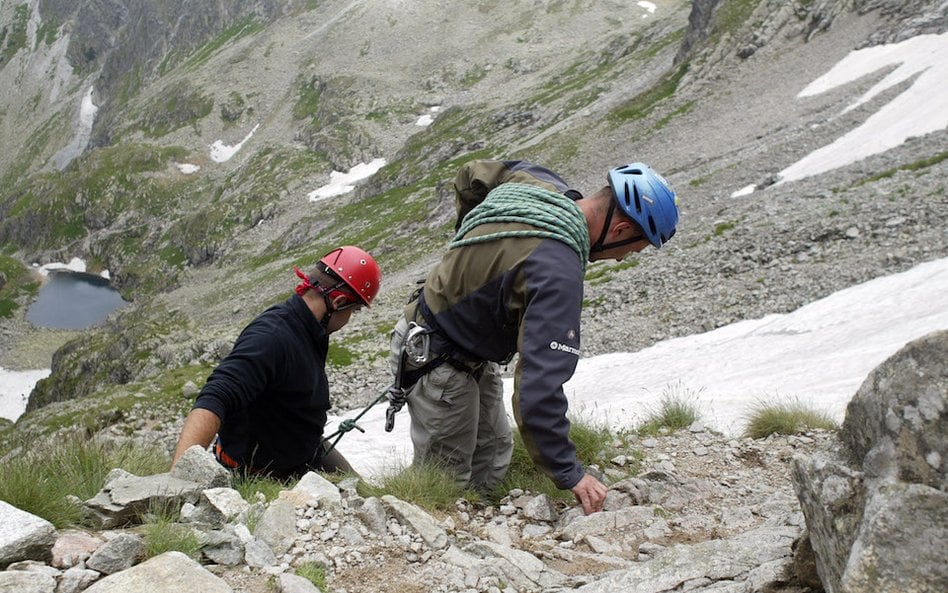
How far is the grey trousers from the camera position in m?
5.95

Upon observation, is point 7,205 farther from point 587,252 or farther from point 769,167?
point 587,252

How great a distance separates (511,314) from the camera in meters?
5.26

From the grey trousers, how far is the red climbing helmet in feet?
3.21

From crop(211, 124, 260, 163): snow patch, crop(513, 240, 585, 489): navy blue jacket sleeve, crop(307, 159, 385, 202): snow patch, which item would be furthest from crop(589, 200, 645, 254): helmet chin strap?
crop(211, 124, 260, 163): snow patch

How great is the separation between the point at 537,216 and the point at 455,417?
212 cm

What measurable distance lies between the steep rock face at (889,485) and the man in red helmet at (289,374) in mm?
4819

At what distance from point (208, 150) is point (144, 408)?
140 meters

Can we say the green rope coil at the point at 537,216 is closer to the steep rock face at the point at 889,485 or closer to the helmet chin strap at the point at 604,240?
the helmet chin strap at the point at 604,240

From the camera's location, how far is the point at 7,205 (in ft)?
557

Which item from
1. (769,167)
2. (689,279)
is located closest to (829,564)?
(689,279)

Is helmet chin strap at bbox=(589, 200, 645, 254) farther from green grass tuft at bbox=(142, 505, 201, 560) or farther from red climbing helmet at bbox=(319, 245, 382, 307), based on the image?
green grass tuft at bbox=(142, 505, 201, 560)

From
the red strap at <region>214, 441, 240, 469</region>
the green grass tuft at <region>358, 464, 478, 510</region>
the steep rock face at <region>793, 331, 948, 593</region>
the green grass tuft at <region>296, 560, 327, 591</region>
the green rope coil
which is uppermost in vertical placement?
the green rope coil

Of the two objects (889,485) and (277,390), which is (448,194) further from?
(889,485)

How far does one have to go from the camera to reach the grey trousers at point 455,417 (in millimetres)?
5949
